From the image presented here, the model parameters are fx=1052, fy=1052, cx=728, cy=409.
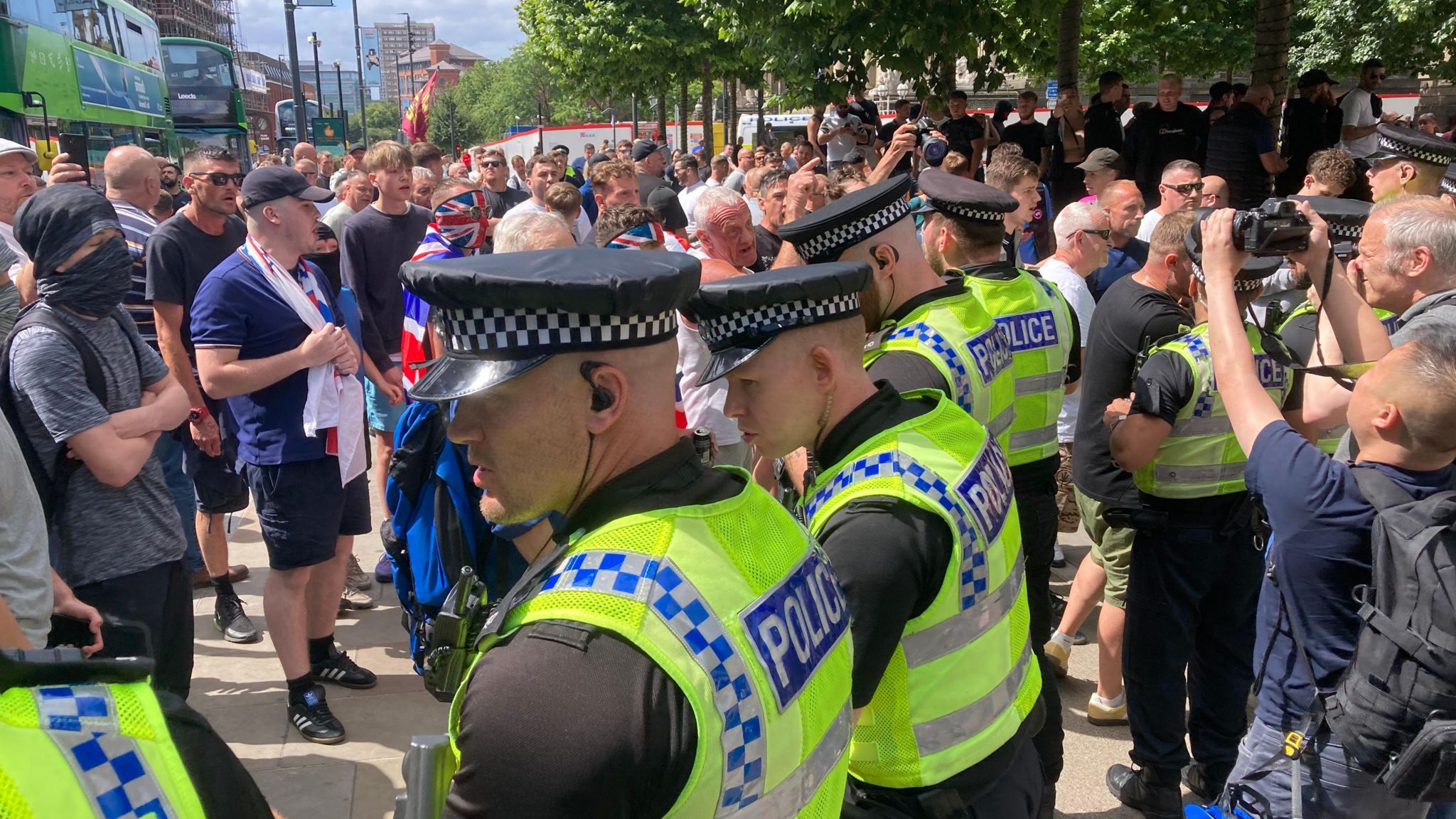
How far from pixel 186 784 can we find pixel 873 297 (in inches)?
96.0

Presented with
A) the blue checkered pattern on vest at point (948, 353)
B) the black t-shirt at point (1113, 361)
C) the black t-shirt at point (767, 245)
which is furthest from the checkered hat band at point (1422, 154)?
the blue checkered pattern on vest at point (948, 353)

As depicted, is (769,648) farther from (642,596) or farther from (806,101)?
(806,101)

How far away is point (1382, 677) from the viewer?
2.19 metres

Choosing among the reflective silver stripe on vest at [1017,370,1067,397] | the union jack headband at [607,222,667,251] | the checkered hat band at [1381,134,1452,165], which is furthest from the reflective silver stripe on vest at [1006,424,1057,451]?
the checkered hat band at [1381,134,1452,165]

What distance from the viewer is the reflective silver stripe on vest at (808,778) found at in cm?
135

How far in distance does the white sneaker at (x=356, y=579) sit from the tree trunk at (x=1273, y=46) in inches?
341

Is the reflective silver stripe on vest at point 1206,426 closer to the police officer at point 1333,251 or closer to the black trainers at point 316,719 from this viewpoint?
the police officer at point 1333,251

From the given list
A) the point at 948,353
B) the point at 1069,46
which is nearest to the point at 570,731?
the point at 948,353

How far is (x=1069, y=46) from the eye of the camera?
1142 cm

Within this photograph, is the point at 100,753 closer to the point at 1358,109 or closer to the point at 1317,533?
the point at 1317,533

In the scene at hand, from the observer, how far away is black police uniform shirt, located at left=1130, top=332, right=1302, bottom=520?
3410mm

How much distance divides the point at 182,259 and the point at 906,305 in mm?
3591

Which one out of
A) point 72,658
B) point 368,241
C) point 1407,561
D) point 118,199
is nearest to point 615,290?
point 72,658

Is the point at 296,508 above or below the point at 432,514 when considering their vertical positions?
below
